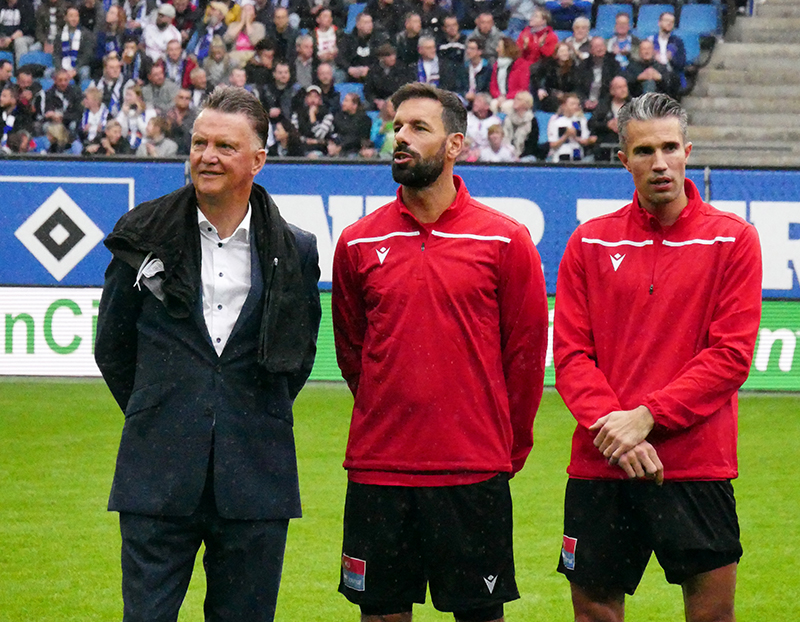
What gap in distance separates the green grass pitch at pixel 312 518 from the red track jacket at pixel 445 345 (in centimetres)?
193

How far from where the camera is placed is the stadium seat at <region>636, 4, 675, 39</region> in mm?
16203

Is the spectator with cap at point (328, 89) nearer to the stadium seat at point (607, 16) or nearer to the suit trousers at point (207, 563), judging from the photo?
the stadium seat at point (607, 16)

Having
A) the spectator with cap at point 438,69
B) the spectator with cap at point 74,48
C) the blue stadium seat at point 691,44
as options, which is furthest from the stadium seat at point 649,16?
the spectator with cap at point 74,48

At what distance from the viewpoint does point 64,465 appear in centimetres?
824

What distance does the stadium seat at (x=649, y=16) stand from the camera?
1620 cm

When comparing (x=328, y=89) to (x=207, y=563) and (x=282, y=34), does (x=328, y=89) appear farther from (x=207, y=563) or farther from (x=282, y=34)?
(x=207, y=563)

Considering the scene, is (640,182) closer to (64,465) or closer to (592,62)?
(64,465)

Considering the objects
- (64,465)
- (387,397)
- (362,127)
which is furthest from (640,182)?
(362,127)

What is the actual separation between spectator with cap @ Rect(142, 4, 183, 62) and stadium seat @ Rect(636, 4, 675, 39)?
5.97 m

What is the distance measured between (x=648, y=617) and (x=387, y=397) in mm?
2375

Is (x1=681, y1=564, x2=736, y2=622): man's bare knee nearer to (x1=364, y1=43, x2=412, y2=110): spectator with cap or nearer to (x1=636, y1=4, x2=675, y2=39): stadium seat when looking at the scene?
(x1=364, y1=43, x2=412, y2=110): spectator with cap

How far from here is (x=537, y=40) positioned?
15.1 metres

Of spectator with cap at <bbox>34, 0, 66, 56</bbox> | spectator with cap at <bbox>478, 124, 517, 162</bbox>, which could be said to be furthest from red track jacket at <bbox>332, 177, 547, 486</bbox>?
spectator with cap at <bbox>34, 0, 66, 56</bbox>

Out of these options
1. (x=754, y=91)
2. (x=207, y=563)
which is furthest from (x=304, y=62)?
(x=207, y=563)
